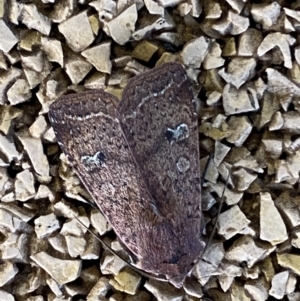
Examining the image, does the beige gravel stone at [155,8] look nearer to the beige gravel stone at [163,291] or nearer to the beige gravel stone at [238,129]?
the beige gravel stone at [238,129]

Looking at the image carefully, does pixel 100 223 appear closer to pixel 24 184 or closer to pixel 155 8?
pixel 24 184

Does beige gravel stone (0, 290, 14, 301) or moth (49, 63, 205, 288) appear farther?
beige gravel stone (0, 290, 14, 301)

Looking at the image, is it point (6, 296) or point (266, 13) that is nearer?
point (266, 13)

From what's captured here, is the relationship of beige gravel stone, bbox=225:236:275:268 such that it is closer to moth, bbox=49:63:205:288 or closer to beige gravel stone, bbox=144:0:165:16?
moth, bbox=49:63:205:288

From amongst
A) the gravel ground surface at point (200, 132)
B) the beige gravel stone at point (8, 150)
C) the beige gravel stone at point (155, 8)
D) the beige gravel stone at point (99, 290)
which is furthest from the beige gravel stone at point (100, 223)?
the beige gravel stone at point (155, 8)

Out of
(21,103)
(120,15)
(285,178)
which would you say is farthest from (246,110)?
(21,103)

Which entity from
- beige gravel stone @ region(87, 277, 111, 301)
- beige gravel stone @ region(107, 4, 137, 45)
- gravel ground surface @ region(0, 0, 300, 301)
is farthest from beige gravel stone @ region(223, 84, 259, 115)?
beige gravel stone @ region(87, 277, 111, 301)

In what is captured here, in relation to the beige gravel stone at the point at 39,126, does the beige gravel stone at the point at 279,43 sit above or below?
above

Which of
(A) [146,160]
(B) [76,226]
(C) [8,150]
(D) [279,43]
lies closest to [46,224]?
(B) [76,226]
